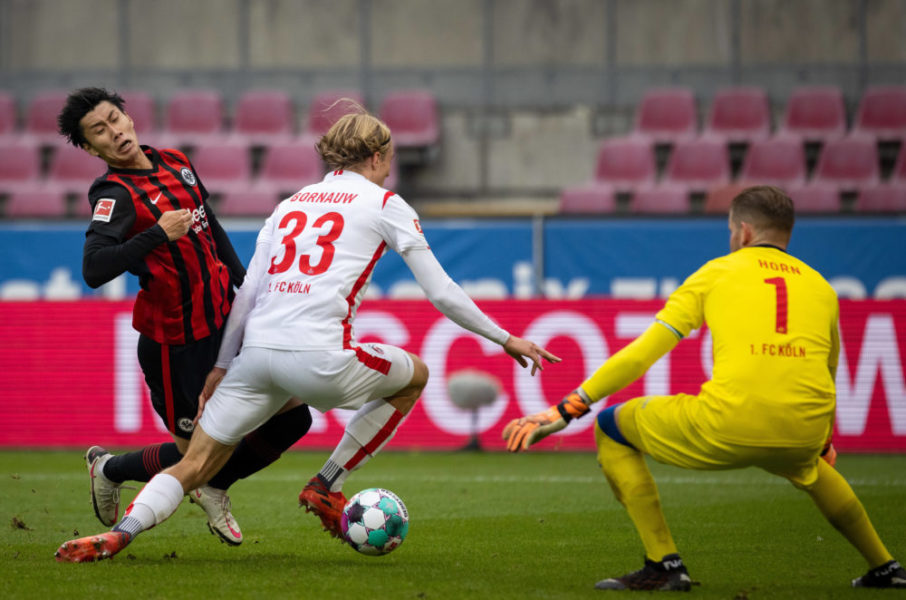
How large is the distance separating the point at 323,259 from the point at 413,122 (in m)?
11.8

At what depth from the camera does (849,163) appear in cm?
1523

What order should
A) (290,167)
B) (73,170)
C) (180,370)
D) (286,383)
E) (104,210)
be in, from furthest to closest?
(73,170) → (290,167) → (180,370) → (104,210) → (286,383)

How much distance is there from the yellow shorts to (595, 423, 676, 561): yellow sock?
2.9 inches

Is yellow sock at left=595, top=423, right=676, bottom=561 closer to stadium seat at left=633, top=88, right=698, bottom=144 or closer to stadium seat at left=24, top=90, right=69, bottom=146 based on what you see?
stadium seat at left=633, top=88, right=698, bottom=144

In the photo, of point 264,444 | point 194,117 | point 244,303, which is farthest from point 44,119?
point 244,303

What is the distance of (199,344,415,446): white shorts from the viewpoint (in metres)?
4.86

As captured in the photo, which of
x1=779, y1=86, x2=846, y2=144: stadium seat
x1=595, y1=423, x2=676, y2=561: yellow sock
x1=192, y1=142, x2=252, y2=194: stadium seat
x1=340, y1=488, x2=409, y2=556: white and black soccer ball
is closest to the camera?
x1=595, y1=423, x2=676, y2=561: yellow sock

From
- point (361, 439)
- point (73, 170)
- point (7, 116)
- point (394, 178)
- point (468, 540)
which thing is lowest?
point (468, 540)

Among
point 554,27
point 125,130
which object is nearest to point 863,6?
point 554,27

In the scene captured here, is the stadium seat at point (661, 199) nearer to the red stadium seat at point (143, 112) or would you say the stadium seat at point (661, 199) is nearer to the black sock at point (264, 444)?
the red stadium seat at point (143, 112)

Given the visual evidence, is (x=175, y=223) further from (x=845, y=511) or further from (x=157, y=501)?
(x=845, y=511)

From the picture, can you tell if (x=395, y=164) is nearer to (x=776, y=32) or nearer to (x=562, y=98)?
(x=562, y=98)

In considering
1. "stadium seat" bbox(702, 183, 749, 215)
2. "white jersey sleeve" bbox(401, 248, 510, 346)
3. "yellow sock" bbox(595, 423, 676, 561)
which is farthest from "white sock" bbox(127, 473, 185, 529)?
"stadium seat" bbox(702, 183, 749, 215)

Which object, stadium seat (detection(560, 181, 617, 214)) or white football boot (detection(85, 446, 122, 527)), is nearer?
white football boot (detection(85, 446, 122, 527))
